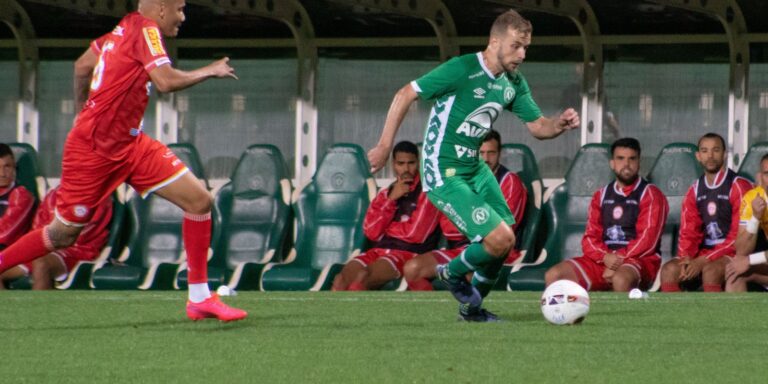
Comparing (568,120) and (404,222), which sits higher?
(568,120)

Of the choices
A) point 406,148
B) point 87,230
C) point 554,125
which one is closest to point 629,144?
point 406,148

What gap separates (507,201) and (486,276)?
4.22 metres

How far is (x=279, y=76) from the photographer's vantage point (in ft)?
46.9

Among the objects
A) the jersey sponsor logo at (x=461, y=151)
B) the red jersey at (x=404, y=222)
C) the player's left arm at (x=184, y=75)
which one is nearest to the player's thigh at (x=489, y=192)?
the jersey sponsor logo at (x=461, y=151)

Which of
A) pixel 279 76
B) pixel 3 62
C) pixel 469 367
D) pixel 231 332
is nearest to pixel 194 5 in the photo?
pixel 279 76

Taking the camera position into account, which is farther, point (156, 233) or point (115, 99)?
point (156, 233)

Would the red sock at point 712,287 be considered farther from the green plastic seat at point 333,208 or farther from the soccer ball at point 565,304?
the soccer ball at point 565,304

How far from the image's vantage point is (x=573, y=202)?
12844 mm

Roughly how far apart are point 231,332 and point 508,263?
208 inches

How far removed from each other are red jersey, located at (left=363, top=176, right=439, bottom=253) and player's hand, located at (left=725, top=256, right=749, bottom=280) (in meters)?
2.50

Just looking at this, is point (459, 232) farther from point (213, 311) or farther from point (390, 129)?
point (213, 311)

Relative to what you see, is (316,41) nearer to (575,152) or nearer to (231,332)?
(575,152)

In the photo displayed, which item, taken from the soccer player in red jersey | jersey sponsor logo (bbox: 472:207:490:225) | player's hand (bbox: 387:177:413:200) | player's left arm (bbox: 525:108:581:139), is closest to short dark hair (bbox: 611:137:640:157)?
player's hand (bbox: 387:177:413:200)

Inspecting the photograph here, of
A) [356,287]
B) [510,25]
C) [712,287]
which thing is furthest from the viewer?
[356,287]
